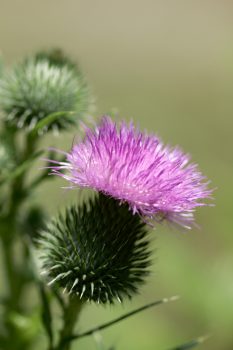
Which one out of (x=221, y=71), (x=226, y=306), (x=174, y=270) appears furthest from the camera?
(x=221, y=71)

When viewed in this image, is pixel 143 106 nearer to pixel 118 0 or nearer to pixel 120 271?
pixel 118 0

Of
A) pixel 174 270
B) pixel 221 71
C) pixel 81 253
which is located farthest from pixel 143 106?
pixel 81 253

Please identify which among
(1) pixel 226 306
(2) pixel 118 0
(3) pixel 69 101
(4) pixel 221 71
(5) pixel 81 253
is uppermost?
(2) pixel 118 0

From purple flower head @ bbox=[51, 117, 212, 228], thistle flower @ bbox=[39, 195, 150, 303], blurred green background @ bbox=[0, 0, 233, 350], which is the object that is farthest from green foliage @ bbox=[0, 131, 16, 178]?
blurred green background @ bbox=[0, 0, 233, 350]

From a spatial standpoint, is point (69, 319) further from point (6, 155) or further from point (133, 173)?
point (6, 155)

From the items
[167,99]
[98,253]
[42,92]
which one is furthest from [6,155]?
[167,99]

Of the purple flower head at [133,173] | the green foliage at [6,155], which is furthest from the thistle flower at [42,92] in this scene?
the purple flower head at [133,173]
